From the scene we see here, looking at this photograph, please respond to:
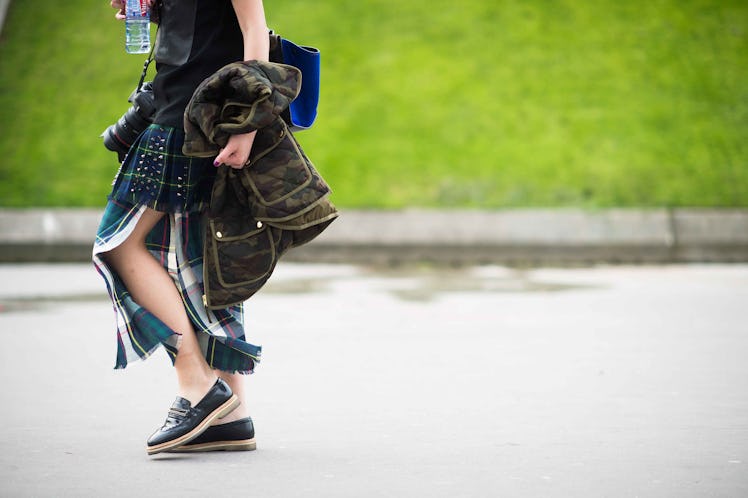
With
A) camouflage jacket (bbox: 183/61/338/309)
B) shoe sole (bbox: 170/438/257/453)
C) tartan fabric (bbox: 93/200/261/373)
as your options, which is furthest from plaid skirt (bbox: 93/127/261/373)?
shoe sole (bbox: 170/438/257/453)

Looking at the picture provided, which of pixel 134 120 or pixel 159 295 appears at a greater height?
pixel 134 120

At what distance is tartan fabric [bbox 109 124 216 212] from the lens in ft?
11.7

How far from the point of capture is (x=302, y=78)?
12.3 feet

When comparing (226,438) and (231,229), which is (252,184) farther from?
(226,438)

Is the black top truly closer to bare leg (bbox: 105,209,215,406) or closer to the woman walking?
the woman walking

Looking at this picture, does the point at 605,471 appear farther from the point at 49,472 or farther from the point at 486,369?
the point at 486,369

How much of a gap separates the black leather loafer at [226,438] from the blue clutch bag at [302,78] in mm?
927

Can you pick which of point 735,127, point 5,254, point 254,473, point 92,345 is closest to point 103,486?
point 254,473

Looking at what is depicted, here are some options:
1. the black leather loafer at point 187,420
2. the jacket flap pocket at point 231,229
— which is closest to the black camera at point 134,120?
the jacket flap pocket at point 231,229

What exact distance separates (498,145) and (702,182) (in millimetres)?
2205

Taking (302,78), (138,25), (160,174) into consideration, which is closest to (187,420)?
(160,174)

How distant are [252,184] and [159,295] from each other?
46 centimetres

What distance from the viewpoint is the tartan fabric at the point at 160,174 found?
3576mm

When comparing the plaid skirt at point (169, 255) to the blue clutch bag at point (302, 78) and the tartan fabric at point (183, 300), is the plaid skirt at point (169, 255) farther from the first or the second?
the blue clutch bag at point (302, 78)
